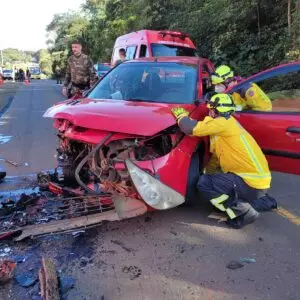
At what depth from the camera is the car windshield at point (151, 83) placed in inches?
191

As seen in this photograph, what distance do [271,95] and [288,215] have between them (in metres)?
1.46

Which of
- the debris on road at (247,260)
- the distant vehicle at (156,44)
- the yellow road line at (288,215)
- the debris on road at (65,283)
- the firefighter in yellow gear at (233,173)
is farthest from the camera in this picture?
the distant vehicle at (156,44)

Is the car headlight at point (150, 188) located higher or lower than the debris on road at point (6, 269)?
higher

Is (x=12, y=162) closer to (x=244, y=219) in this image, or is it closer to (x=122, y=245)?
(x=122, y=245)

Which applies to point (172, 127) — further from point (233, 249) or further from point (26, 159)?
point (26, 159)

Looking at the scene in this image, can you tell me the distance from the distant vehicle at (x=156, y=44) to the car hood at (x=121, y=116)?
7693 mm

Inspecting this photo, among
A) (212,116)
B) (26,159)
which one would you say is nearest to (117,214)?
(212,116)

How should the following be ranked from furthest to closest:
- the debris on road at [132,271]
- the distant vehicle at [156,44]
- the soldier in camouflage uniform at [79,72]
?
the distant vehicle at [156,44] < the soldier in camouflage uniform at [79,72] < the debris on road at [132,271]

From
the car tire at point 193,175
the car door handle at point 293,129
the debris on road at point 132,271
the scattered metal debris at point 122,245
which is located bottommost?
the debris on road at point 132,271

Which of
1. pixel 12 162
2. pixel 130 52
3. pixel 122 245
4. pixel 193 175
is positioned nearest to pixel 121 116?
pixel 193 175

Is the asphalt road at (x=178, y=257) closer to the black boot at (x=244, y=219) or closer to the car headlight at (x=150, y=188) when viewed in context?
the black boot at (x=244, y=219)

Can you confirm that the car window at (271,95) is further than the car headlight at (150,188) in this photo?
Yes

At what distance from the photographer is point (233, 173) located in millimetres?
4375

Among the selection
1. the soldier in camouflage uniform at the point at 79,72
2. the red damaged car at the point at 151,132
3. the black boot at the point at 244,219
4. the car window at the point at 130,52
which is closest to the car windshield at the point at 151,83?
the red damaged car at the point at 151,132
